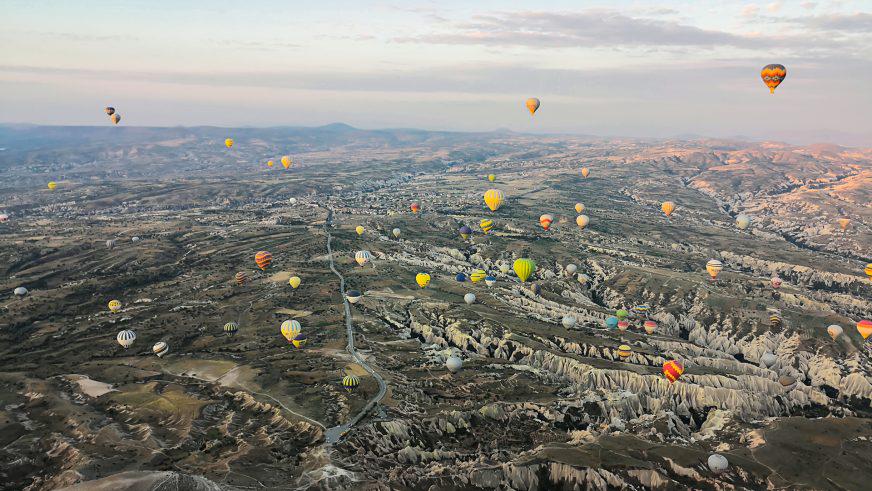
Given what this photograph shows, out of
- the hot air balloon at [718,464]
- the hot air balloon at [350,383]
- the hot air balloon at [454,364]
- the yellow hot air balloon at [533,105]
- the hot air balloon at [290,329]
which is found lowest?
the hot air balloon at [454,364]

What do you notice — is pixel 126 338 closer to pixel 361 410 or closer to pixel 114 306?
pixel 114 306

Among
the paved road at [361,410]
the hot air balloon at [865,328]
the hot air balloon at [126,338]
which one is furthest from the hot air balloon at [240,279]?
the hot air balloon at [865,328]

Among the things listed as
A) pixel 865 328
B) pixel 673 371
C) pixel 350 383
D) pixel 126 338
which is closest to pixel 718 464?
pixel 673 371

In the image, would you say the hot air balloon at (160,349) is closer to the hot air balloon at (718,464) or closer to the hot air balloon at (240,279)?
the hot air balloon at (240,279)

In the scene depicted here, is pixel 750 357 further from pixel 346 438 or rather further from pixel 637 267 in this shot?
pixel 346 438

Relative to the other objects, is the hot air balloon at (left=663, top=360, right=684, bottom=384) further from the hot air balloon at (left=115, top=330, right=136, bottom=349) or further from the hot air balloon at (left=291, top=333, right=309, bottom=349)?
the hot air balloon at (left=115, top=330, right=136, bottom=349)

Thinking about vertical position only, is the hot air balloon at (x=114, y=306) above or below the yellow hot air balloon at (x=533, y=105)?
below
